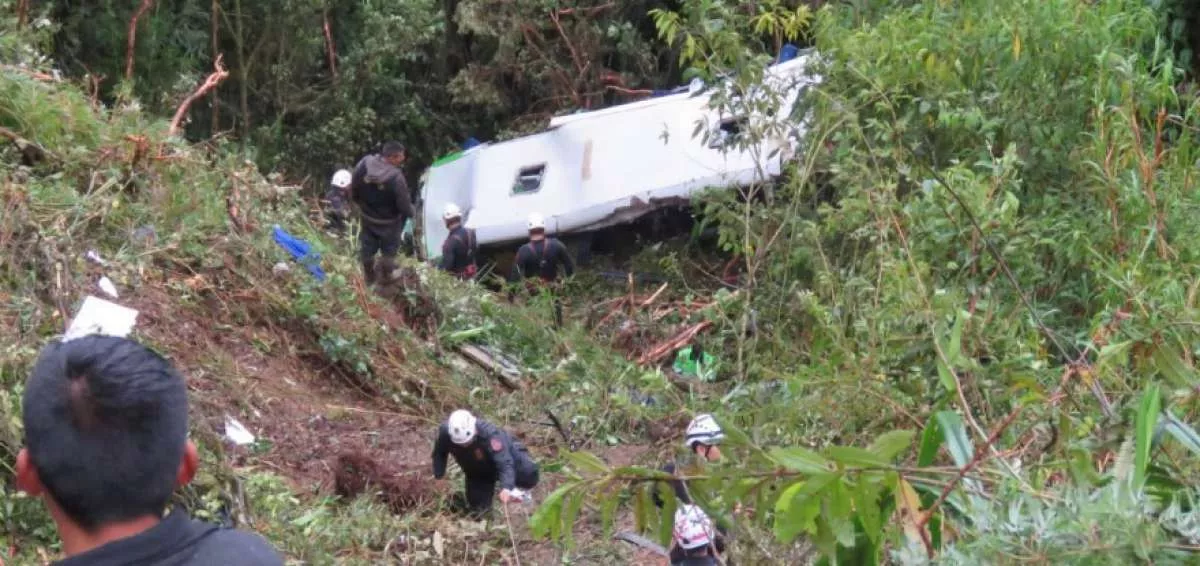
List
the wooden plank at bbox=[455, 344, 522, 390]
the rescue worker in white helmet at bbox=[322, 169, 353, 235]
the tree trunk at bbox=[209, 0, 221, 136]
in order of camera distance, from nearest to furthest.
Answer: the wooden plank at bbox=[455, 344, 522, 390] → the rescue worker in white helmet at bbox=[322, 169, 353, 235] → the tree trunk at bbox=[209, 0, 221, 136]

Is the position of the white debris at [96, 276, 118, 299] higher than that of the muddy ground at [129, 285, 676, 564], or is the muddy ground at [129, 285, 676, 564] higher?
the white debris at [96, 276, 118, 299]

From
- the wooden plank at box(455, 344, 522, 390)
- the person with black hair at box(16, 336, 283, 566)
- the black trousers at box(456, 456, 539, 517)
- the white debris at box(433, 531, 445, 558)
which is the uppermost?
the person with black hair at box(16, 336, 283, 566)

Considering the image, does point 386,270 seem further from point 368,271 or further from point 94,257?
point 94,257

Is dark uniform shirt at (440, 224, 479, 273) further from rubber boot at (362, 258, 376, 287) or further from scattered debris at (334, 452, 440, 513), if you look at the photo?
scattered debris at (334, 452, 440, 513)

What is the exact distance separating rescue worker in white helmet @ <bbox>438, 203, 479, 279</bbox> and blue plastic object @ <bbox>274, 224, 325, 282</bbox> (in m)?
2.37

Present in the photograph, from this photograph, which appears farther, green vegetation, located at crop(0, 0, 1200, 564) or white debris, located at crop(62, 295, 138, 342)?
white debris, located at crop(62, 295, 138, 342)

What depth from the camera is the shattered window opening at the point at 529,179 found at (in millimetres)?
13453

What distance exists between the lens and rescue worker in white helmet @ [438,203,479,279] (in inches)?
508

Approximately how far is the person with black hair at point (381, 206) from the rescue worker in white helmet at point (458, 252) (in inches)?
63.0

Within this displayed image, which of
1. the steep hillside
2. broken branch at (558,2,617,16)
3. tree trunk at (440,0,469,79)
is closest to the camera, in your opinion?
the steep hillside

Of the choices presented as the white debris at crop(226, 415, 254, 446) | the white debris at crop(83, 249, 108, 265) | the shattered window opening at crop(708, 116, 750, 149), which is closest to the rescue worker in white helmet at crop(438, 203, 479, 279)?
the shattered window opening at crop(708, 116, 750, 149)

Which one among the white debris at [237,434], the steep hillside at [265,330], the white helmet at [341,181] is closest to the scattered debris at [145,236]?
the steep hillside at [265,330]

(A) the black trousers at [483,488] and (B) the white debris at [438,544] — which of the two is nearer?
(B) the white debris at [438,544]

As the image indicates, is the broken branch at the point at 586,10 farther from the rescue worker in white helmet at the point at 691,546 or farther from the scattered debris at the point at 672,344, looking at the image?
the rescue worker in white helmet at the point at 691,546
